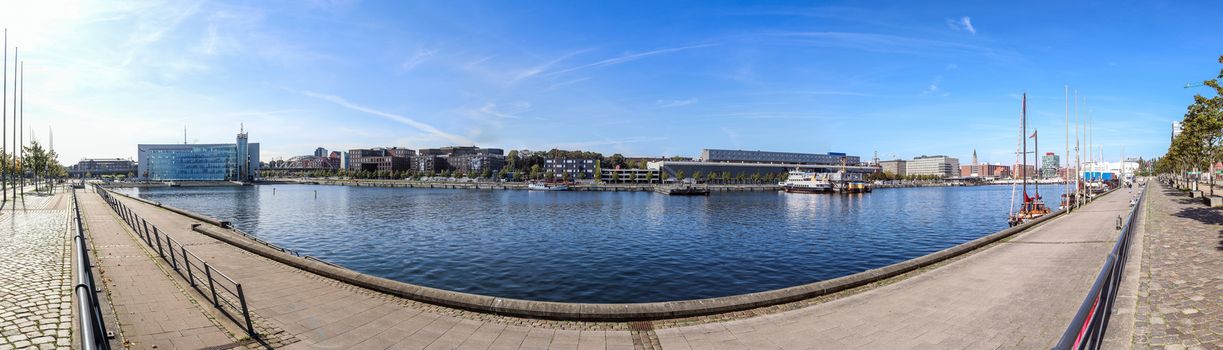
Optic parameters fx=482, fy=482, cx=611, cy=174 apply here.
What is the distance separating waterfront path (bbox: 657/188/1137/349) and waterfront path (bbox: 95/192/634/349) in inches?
63.4

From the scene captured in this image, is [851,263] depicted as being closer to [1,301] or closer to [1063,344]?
[1063,344]

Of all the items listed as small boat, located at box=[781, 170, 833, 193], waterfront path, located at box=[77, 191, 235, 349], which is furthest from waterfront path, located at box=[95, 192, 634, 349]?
small boat, located at box=[781, 170, 833, 193]

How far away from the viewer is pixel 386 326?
27.4 feet

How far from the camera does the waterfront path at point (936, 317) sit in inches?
293

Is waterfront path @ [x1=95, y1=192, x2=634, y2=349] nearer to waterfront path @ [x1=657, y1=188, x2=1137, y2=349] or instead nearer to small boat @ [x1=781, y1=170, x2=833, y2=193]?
waterfront path @ [x1=657, y1=188, x2=1137, y2=349]

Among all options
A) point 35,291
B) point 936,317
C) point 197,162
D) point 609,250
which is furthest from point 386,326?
point 197,162

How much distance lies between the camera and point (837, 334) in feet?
25.5

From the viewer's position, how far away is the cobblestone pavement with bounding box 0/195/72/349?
295 inches

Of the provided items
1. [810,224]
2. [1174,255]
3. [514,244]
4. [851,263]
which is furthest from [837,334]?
[810,224]

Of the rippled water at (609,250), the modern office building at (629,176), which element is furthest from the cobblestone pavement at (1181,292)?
the modern office building at (629,176)

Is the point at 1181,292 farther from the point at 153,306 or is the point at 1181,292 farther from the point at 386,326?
the point at 153,306

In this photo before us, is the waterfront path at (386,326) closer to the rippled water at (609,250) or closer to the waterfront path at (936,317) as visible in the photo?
the waterfront path at (936,317)

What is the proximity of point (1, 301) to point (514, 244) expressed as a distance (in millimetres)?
18318

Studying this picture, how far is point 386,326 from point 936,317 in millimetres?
9682
